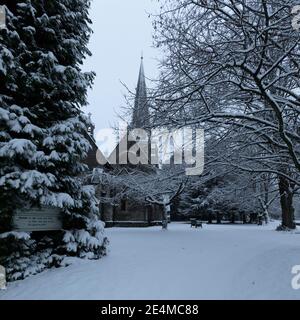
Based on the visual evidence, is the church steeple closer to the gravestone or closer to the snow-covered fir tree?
the snow-covered fir tree

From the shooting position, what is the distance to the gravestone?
26.7ft

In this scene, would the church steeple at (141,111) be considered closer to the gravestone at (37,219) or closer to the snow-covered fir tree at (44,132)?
the snow-covered fir tree at (44,132)

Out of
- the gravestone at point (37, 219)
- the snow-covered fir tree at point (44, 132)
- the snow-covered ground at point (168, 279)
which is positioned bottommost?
the snow-covered ground at point (168, 279)

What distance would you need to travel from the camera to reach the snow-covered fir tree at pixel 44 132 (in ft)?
25.6

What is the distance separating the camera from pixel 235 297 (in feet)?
20.0

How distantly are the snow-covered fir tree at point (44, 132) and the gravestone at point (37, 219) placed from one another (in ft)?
Result: 0.65

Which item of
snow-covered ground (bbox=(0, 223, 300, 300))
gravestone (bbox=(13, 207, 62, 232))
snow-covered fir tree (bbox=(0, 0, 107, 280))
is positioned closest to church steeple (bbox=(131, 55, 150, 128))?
snow-covered fir tree (bbox=(0, 0, 107, 280))

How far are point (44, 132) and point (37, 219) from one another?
7.27ft

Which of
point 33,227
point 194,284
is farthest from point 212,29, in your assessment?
point 33,227

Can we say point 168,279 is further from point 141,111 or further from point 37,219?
point 141,111

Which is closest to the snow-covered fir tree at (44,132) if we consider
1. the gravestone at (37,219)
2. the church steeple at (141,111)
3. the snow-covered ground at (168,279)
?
the gravestone at (37,219)

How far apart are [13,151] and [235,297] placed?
558cm

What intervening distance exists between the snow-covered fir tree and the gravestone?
20 cm
